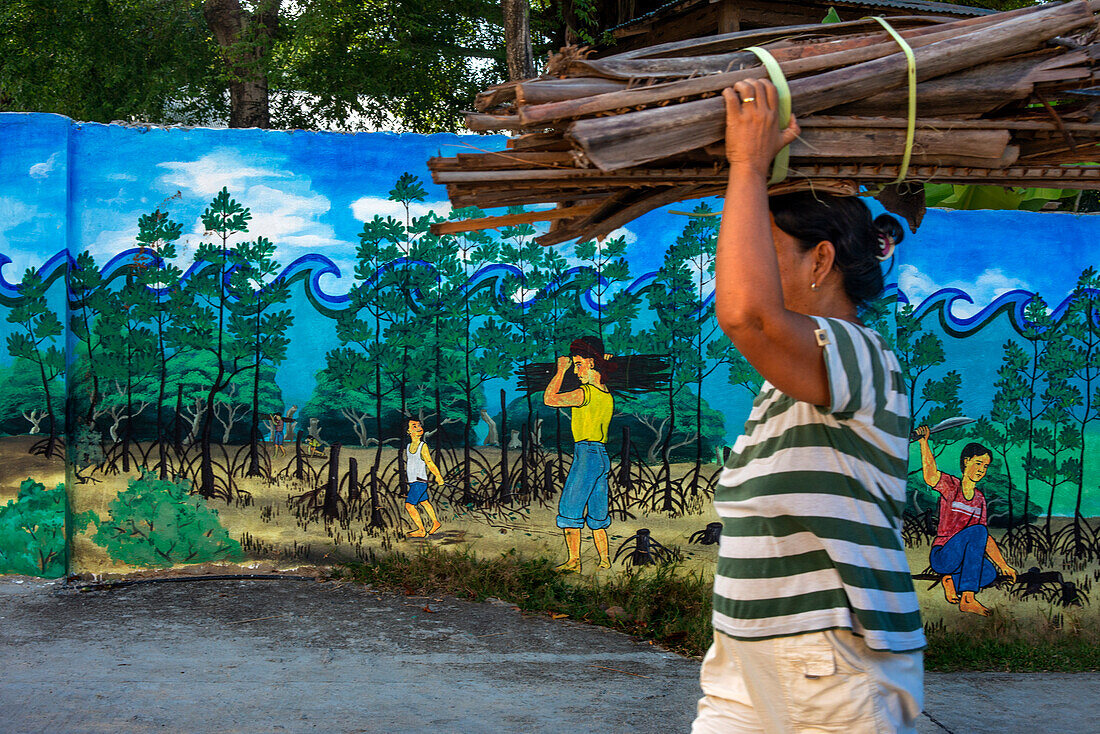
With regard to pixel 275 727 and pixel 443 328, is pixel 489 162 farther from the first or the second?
pixel 443 328

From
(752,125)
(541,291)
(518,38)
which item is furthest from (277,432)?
(752,125)

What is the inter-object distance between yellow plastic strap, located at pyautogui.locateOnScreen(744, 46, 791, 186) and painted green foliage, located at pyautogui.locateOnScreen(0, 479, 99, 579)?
448cm

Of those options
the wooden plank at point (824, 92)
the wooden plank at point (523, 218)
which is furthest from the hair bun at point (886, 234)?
the wooden plank at point (523, 218)

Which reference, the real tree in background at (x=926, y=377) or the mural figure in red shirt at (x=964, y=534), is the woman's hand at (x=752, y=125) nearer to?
the real tree in background at (x=926, y=377)

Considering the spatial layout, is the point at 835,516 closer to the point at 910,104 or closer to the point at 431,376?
the point at 910,104

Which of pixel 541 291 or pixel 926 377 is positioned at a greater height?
pixel 541 291

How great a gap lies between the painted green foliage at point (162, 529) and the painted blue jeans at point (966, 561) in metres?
3.69

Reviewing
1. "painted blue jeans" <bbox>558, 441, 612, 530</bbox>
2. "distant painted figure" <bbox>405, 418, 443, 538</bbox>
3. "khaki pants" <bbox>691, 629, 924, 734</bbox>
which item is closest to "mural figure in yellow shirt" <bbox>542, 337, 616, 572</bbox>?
"painted blue jeans" <bbox>558, 441, 612, 530</bbox>

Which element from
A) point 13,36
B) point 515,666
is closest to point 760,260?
point 515,666

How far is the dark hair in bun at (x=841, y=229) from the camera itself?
190 centimetres

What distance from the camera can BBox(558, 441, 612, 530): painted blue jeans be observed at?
5.09 metres

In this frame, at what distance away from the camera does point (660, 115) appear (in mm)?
1675

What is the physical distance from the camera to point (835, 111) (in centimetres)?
186

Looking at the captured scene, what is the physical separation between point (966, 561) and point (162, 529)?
4226mm
